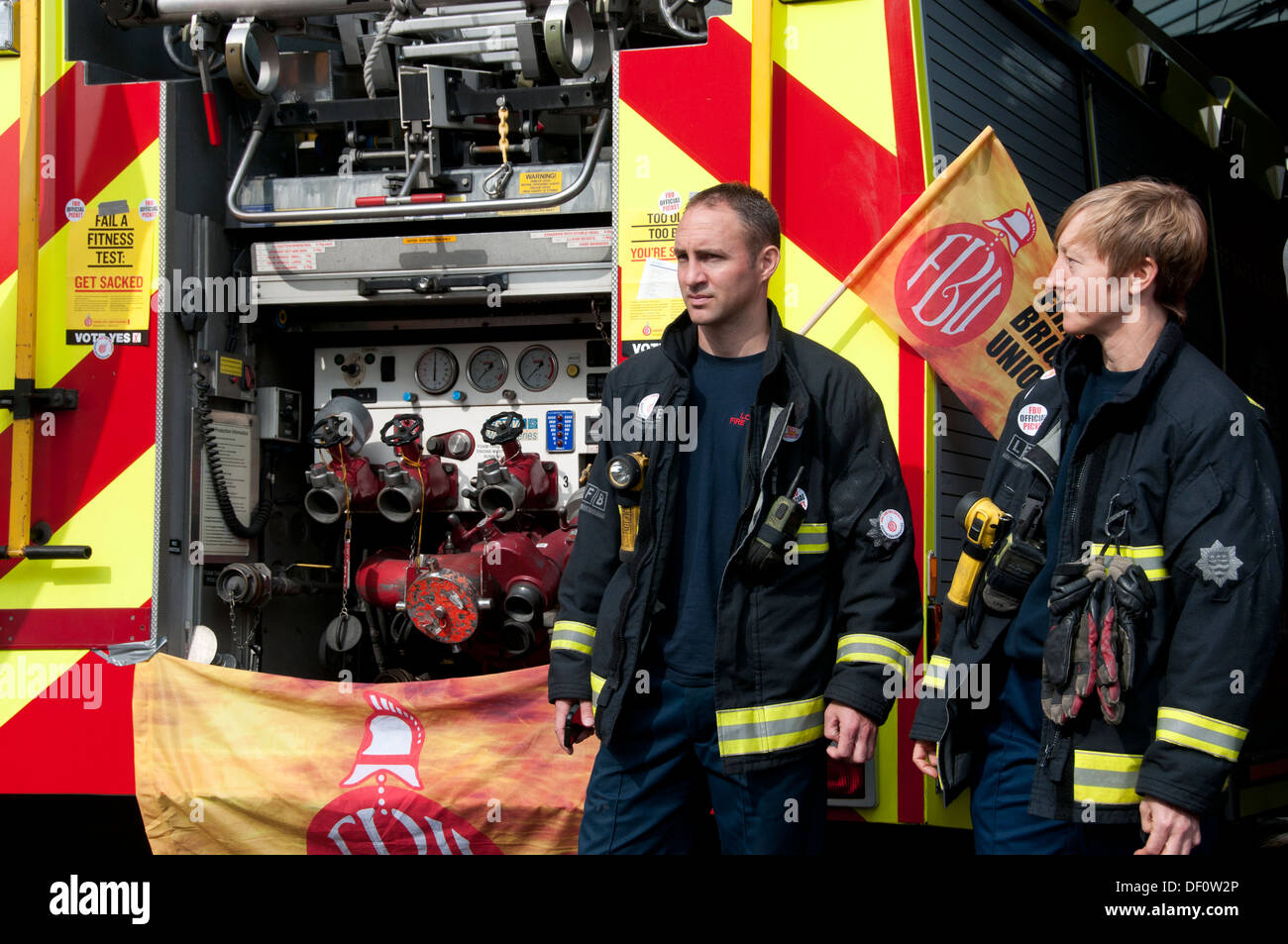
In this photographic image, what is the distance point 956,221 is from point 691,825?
5.58 feet

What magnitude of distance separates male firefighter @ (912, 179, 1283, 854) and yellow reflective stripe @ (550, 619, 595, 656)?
→ 0.69 m

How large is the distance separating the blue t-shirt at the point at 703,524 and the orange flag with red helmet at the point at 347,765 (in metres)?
1.15

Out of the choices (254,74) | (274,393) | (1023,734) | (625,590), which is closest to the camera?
(1023,734)

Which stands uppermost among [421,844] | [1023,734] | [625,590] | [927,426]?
[927,426]

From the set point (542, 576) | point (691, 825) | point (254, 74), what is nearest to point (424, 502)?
point (542, 576)

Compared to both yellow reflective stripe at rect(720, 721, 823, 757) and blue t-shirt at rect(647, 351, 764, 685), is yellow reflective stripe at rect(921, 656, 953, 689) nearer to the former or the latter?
yellow reflective stripe at rect(720, 721, 823, 757)

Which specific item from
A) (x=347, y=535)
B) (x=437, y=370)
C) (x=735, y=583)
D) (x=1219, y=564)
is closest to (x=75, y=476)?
(x=347, y=535)

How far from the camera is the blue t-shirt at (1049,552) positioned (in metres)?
2.31

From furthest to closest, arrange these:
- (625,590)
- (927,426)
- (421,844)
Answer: (421,844) → (927,426) → (625,590)

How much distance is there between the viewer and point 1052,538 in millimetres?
2348

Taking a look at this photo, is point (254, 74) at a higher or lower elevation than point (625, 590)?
higher

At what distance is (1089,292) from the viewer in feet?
7.52

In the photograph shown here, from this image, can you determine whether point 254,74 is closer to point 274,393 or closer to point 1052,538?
point 274,393

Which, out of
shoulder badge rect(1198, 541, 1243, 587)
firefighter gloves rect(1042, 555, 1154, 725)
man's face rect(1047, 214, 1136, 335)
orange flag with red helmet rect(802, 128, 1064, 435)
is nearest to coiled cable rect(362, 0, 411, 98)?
orange flag with red helmet rect(802, 128, 1064, 435)
